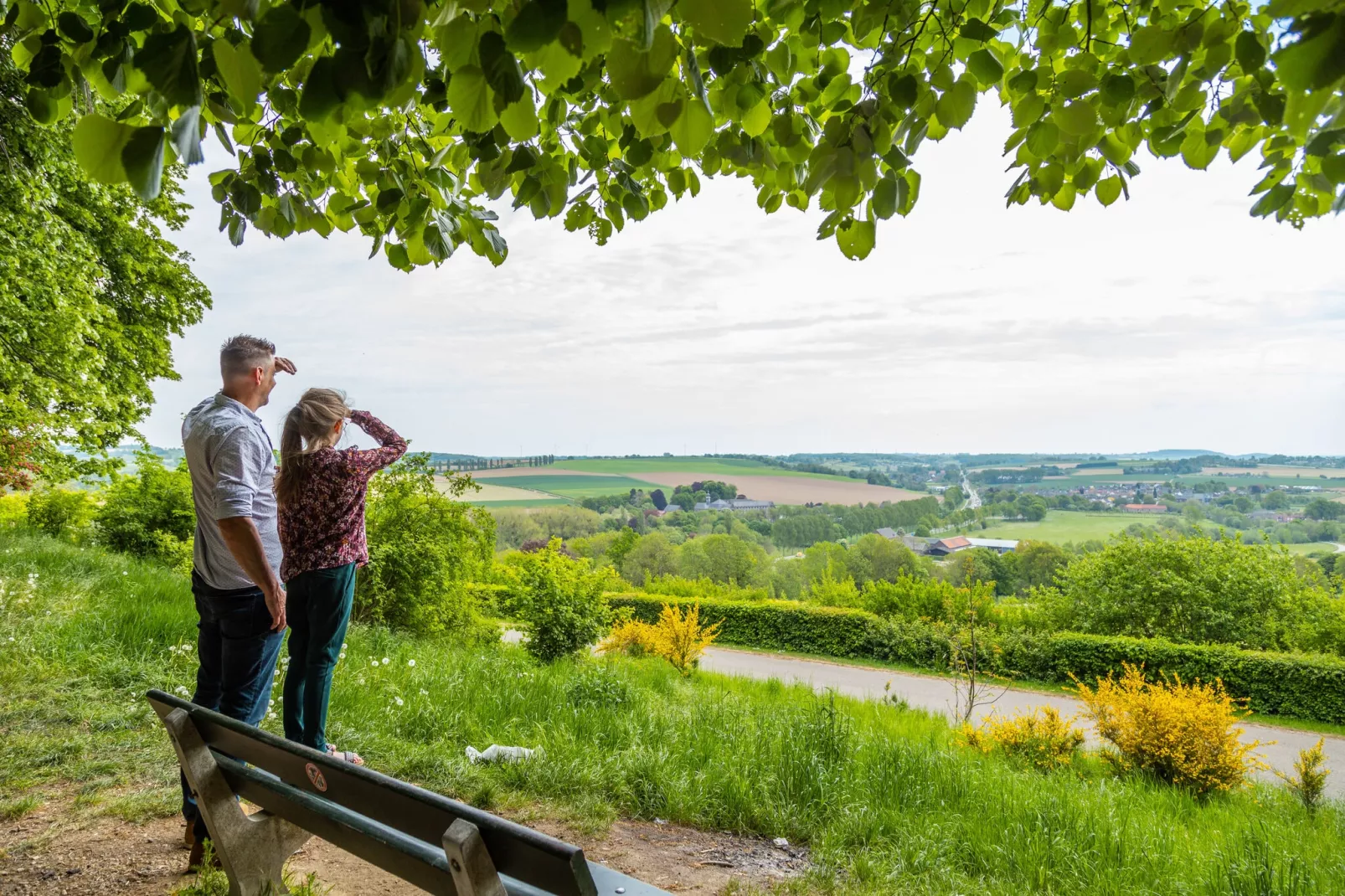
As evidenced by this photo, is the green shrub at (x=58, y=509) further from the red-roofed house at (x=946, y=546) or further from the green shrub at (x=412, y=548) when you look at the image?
the red-roofed house at (x=946, y=546)

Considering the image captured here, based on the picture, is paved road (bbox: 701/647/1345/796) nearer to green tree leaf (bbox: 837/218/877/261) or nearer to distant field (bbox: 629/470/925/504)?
green tree leaf (bbox: 837/218/877/261)

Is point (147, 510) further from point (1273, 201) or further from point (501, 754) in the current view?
point (1273, 201)

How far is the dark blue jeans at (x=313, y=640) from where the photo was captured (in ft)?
9.65

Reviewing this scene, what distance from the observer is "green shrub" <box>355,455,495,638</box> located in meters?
9.35

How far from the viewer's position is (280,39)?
89 cm

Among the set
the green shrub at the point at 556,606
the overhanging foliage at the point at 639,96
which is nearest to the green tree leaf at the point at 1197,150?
the overhanging foliage at the point at 639,96

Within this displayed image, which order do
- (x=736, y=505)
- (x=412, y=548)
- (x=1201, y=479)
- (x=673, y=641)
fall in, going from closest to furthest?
(x=412, y=548), (x=673, y=641), (x=1201, y=479), (x=736, y=505)

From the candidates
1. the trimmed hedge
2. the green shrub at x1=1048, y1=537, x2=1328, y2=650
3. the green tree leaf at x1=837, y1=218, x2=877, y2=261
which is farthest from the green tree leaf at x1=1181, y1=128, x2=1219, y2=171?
the green shrub at x1=1048, y1=537, x2=1328, y2=650

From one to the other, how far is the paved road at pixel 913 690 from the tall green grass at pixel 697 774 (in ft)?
21.9

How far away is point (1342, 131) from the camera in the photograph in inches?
36.9

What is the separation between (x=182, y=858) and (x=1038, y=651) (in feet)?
61.6

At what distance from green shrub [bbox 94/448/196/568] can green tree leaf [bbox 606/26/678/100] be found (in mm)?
13391

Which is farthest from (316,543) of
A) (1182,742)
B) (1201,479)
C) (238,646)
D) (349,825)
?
(1201,479)

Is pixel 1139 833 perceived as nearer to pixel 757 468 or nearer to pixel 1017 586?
pixel 1017 586
